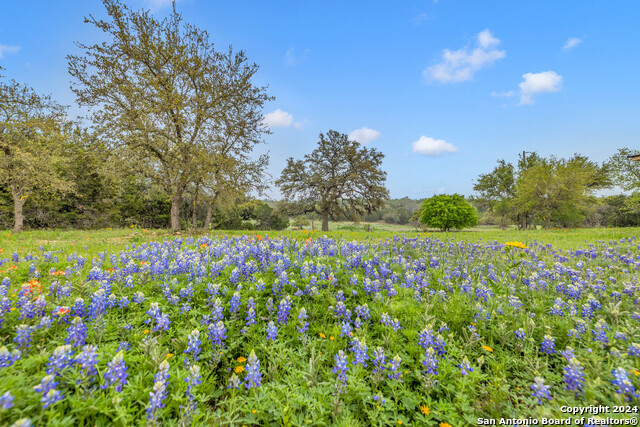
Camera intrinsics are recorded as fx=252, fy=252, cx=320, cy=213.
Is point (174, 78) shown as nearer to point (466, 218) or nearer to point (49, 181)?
point (49, 181)

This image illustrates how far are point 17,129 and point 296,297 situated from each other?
21.9 m

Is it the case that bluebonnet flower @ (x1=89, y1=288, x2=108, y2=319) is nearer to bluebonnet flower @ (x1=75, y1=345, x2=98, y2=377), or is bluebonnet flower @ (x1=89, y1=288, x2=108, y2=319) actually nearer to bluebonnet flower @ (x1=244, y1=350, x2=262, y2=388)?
bluebonnet flower @ (x1=75, y1=345, x2=98, y2=377)

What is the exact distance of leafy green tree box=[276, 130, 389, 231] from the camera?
101ft

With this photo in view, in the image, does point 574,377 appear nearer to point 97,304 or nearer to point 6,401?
point 6,401

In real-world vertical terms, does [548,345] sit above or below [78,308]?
below

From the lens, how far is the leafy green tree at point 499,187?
4300cm

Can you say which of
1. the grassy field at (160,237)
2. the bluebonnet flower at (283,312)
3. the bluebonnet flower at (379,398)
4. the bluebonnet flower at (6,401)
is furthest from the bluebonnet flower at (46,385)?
the grassy field at (160,237)

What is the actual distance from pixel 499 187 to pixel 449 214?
19.8 m

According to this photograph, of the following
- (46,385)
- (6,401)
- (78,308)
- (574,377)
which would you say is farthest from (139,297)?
(574,377)

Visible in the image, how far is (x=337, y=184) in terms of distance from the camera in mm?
30781

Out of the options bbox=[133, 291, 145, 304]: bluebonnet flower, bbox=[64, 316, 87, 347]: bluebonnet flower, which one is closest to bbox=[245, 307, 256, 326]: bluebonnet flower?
bbox=[133, 291, 145, 304]: bluebonnet flower

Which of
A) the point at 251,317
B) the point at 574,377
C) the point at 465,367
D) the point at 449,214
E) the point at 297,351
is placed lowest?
the point at 297,351

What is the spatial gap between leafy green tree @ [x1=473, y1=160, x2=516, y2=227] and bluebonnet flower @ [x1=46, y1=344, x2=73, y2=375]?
167ft

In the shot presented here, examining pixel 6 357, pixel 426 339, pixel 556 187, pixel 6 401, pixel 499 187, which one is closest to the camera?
pixel 6 401
